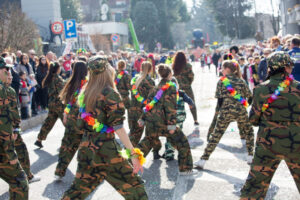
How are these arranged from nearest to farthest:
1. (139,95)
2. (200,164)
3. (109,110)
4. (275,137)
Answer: (109,110), (275,137), (200,164), (139,95)

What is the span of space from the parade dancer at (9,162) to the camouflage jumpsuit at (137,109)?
3.30m

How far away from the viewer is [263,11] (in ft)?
159

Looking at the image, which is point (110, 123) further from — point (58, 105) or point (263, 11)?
point (263, 11)

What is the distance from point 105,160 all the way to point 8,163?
1168 millimetres

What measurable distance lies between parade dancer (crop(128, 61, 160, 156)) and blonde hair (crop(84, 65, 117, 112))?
355cm

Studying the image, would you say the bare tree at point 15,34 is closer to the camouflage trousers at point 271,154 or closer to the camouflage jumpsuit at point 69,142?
the camouflage jumpsuit at point 69,142

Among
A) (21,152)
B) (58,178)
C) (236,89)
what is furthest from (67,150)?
(236,89)

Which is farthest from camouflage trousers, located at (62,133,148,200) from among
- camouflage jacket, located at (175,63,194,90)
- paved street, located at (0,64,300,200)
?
camouflage jacket, located at (175,63,194,90)

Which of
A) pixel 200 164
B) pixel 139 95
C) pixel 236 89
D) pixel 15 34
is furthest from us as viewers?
pixel 15 34

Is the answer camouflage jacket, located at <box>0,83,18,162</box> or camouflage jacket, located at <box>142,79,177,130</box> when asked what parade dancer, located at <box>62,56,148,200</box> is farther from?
camouflage jacket, located at <box>142,79,177,130</box>

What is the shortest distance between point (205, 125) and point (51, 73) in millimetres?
4329

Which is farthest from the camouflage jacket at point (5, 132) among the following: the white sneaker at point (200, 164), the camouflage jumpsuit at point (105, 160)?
the white sneaker at point (200, 164)

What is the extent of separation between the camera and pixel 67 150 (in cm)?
626

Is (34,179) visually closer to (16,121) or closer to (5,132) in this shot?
(16,121)
